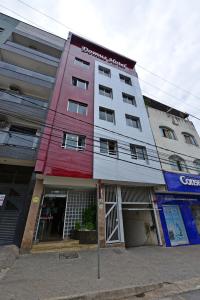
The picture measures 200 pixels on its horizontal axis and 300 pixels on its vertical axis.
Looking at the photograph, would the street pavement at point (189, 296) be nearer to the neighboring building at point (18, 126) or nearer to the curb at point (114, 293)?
the curb at point (114, 293)

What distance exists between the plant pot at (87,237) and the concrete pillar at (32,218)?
2.52 m

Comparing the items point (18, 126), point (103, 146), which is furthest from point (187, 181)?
point (18, 126)

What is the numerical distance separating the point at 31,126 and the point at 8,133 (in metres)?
2.23

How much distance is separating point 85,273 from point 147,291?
205 cm

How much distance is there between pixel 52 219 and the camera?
984 cm

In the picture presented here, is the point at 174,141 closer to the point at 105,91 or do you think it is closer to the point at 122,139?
the point at 122,139

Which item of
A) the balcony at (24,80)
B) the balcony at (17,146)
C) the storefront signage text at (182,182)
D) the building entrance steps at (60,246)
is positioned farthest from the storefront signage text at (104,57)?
the building entrance steps at (60,246)

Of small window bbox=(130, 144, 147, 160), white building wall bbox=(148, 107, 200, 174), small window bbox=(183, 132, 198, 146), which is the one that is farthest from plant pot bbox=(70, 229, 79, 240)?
small window bbox=(183, 132, 198, 146)

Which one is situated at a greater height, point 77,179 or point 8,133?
point 8,133

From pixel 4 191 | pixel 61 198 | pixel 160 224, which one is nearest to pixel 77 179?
pixel 61 198

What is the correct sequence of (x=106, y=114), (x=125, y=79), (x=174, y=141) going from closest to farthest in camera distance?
(x=106, y=114) < (x=174, y=141) < (x=125, y=79)

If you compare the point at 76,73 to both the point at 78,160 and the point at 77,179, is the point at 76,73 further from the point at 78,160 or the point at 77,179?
the point at 77,179

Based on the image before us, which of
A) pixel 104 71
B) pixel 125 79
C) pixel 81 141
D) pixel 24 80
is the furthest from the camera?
pixel 125 79

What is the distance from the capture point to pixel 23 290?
409 centimetres
